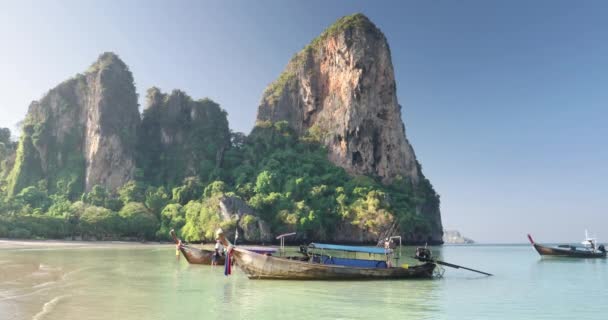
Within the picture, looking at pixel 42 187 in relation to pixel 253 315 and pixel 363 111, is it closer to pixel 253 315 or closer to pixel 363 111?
pixel 363 111

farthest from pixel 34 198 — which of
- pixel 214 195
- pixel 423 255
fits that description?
pixel 423 255

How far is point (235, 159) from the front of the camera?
80.4 meters

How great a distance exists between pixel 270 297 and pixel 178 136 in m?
74.3

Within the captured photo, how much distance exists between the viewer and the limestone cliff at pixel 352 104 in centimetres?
7831

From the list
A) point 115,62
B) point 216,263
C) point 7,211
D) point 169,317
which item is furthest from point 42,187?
point 169,317

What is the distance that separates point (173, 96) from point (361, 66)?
36.8 metres

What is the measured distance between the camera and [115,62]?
79.2 meters

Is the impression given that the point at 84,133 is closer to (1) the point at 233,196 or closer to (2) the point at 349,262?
(1) the point at 233,196

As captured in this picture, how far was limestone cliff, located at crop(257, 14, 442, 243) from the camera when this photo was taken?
78.3 metres

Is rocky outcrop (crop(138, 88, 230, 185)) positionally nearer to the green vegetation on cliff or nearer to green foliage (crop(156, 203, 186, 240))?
the green vegetation on cliff

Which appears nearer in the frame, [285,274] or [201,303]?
[201,303]

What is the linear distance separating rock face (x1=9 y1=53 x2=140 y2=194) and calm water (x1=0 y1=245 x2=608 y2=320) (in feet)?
189

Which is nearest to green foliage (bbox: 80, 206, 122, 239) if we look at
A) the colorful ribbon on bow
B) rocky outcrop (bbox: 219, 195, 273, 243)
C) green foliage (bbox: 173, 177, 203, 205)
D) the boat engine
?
green foliage (bbox: 173, 177, 203, 205)

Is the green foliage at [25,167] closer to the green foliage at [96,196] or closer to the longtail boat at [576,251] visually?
the green foliage at [96,196]
